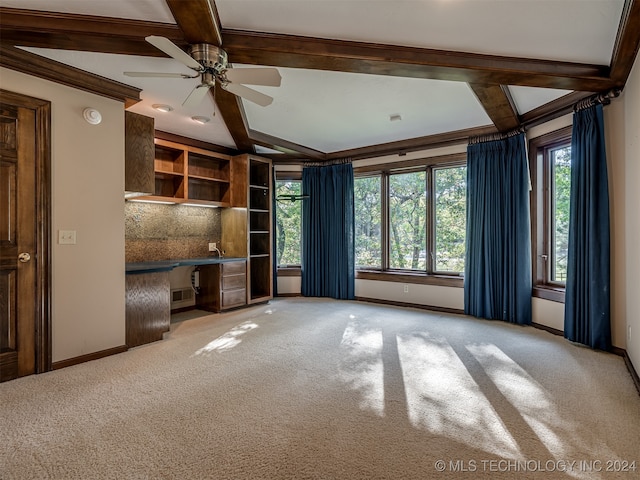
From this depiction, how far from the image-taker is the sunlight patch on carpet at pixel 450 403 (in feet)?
6.25

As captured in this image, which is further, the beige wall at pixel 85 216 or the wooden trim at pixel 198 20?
the beige wall at pixel 85 216

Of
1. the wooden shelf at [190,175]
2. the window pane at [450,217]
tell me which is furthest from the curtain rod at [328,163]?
the window pane at [450,217]

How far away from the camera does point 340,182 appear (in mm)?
5906

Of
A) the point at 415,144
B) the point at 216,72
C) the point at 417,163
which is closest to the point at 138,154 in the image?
the point at 216,72

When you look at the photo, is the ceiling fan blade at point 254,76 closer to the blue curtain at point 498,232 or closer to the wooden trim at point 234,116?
the wooden trim at point 234,116

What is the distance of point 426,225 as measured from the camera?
17.3 ft

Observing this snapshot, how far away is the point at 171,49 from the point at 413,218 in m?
4.17

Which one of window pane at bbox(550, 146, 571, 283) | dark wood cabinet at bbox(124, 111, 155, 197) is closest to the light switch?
dark wood cabinet at bbox(124, 111, 155, 197)

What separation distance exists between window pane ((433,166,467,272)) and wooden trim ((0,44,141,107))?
4098 mm

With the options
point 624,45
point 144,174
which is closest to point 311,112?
point 144,174

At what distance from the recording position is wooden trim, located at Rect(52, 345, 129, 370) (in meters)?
2.92

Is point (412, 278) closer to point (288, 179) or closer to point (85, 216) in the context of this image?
point (288, 179)

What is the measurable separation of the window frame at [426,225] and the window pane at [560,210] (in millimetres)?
1128

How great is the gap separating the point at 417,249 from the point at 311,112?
270 centimetres
